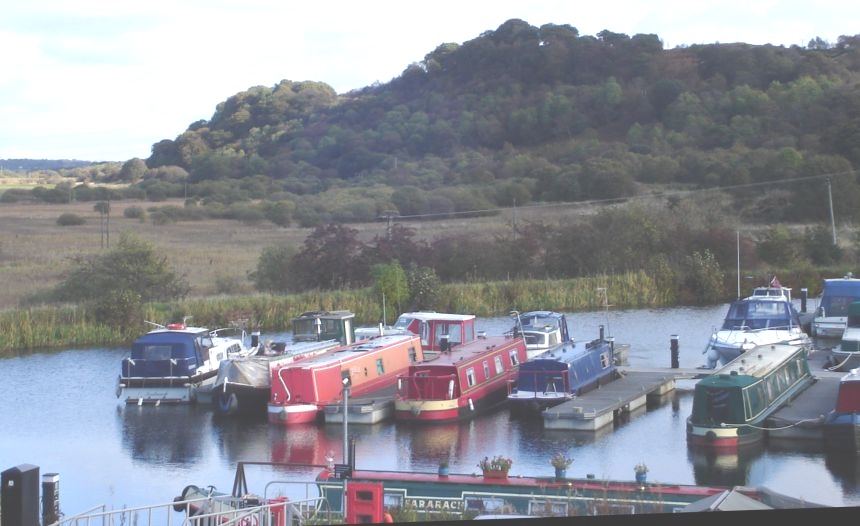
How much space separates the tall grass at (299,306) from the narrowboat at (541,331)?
131 inches

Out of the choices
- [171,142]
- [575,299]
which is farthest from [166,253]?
Answer: [575,299]

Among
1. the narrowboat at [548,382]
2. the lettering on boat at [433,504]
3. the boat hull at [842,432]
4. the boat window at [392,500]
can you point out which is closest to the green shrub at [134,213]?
the narrowboat at [548,382]

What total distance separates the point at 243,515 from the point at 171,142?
27562mm

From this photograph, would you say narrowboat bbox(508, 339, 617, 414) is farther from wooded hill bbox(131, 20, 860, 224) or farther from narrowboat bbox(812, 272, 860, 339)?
wooded hill bbox(131, 20, 860, 224)

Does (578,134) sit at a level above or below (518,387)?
above

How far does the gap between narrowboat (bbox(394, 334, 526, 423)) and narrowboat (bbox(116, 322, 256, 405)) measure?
406 cm

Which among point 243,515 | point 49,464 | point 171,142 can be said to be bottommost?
point 49,464

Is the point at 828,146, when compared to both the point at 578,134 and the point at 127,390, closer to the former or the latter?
the point at 578,134

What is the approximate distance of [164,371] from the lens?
21375 millimetres

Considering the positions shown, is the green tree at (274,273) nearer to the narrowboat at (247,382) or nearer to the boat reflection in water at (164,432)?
the narrowboat at (247,382)

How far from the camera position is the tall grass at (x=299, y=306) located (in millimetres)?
27984

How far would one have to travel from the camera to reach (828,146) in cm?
5003

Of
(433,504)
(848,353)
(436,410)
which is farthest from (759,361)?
(433,504)

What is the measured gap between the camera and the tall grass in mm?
27984
